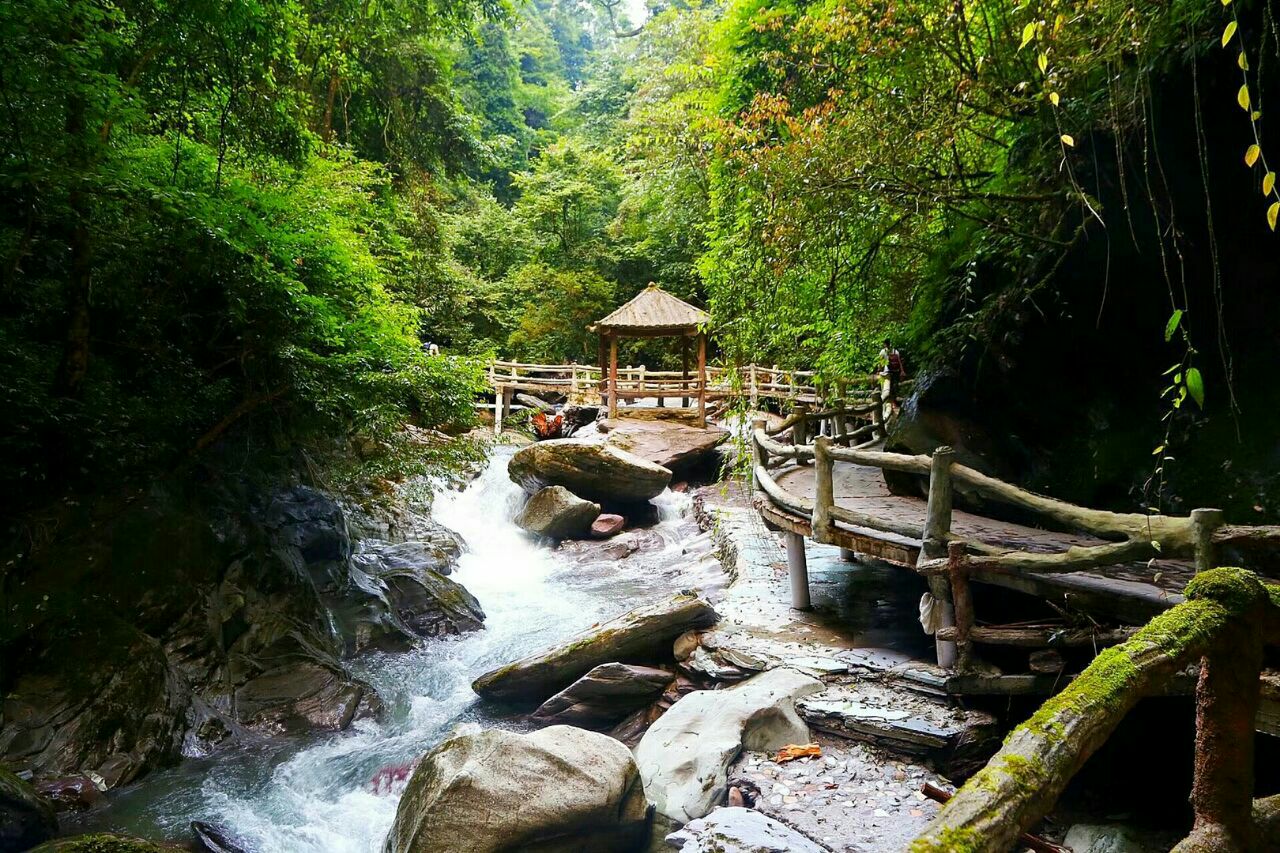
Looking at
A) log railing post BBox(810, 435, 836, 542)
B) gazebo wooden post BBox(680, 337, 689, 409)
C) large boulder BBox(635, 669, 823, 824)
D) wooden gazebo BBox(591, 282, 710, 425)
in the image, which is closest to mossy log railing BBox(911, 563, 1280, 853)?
large boulder BBox(635, 669, 823, 824)

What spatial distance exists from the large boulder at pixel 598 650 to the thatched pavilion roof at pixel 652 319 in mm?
11366

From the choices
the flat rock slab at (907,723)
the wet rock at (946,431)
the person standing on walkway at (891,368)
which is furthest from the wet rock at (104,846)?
the person standing on walkway at (891,368)

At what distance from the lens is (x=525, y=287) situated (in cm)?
2452

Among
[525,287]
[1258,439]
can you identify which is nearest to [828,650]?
[1258,439]

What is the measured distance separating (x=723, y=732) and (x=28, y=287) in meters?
6.66

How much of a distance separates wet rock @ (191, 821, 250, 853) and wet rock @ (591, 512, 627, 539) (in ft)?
28.9

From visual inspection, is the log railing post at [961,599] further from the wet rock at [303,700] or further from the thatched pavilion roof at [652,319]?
the thatched pavilion roof at [652,319]

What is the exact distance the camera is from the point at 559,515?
13.2 metres

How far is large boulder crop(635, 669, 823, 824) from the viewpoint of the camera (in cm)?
451

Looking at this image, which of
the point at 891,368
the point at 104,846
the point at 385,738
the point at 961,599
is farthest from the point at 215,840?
the point at 891,368

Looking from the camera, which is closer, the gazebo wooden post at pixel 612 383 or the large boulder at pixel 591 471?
the large boulder at pixel 591 471

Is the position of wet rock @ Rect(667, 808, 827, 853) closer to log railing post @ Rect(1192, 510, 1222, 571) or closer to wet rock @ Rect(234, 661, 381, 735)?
log railing post @ Rect(1192, 510, 1222, 571)

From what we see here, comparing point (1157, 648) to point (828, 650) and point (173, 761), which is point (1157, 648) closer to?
point (828, 650)

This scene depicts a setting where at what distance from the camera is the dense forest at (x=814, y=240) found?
16.4 ft
